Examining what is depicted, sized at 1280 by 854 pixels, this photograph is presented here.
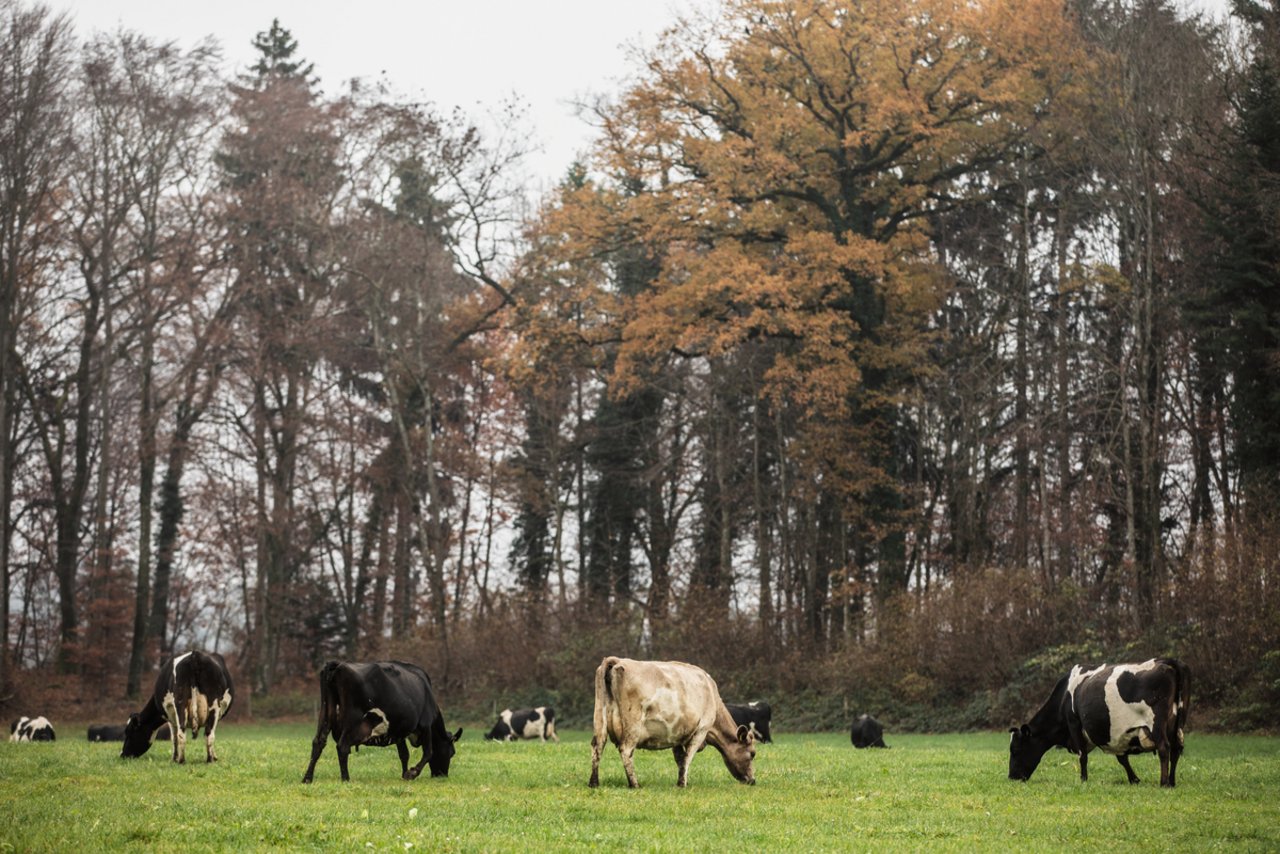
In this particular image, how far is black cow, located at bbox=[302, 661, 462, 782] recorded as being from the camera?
14211 mm

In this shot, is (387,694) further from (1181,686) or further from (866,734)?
(866,734)

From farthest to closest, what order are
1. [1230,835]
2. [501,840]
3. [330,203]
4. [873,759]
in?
[330,203] → [873,759] → [1230,835] → [501,840]

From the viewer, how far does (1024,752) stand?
50.5ft

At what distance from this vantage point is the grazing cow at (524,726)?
96.9 feet

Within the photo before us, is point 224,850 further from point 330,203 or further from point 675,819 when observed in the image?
point 330,203

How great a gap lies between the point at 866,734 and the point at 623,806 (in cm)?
1307

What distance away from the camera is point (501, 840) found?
971 cm

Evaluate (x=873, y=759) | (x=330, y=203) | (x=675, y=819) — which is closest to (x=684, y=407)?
(x=330, y=203)

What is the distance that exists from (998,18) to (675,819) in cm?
3035

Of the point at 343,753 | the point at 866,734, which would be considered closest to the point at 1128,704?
the point at 343,753

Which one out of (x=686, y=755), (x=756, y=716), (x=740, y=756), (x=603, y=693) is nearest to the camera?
(x=603, y=693)

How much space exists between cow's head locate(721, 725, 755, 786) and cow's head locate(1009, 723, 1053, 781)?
3048mm

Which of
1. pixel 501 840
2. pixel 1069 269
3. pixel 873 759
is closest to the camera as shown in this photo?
pixel 501 840

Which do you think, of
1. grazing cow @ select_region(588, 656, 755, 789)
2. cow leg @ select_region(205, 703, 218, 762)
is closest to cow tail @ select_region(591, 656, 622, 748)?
grazing cow @ select_region(588, 656, 755, 789)
